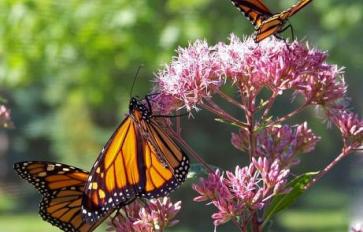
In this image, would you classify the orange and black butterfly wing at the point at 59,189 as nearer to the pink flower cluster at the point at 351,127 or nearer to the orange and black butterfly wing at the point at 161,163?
the orange and black butterfly wing at the point at 161,163

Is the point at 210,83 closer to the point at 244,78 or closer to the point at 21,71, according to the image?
the point at 244,78

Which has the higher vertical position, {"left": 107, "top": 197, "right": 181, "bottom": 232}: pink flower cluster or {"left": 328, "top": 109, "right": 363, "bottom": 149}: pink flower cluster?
{"left": 328, "top": 109, "right": 363, "bottom": 149}: pink flower cluster

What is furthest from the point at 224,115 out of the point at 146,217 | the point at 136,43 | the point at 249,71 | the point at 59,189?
the point at 136,43

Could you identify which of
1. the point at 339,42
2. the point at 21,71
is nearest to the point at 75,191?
the point at 21,71

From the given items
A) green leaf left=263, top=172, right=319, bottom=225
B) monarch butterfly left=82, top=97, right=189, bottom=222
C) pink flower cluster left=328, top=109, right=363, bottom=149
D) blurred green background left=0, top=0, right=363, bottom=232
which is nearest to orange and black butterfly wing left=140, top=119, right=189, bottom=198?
monarch butterfly left=82, top=97, right=189, bottom=222

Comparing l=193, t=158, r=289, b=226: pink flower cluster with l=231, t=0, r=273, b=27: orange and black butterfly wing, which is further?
l=231, t=0, r=273, b=27: orange and black butterfly wing

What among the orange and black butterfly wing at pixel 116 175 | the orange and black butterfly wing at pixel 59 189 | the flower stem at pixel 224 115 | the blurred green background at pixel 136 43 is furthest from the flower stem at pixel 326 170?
the blurred green background at pixel 136 43

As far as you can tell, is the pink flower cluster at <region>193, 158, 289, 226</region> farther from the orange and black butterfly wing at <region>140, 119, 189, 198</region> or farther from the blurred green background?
the blurred green background
